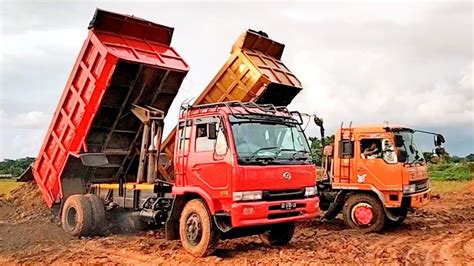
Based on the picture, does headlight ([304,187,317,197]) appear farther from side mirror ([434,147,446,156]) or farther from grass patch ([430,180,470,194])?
grass patch ([430,180,470,194])

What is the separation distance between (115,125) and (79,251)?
8.73 ft

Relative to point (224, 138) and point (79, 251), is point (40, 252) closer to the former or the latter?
point (79, 251)

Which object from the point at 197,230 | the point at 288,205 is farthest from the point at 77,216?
the point at 288,205

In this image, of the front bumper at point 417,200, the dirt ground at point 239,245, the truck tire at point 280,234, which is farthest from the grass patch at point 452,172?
the truck tire at point 280,234

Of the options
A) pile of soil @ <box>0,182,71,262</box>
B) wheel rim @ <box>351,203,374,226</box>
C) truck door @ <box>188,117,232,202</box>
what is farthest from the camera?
wheel rim @ <box>351,203,374,226</box>

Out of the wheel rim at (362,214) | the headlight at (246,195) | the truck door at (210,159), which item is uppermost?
the truck door at (210,159)

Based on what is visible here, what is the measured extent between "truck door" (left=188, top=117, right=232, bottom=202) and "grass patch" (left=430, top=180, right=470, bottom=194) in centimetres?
1607

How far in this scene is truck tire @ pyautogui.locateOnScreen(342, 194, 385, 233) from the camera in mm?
11477

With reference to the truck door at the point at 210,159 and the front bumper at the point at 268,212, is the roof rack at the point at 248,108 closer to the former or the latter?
the truck door at the point at 210,159

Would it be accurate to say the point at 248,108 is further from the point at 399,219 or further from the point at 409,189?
the point at 399,219

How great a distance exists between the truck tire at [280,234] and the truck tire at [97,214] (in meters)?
3.20

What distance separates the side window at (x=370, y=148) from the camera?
11609 millimetres

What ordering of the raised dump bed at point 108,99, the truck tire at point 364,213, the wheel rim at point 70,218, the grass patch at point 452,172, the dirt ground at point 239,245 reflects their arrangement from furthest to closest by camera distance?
the grass patch at point 452,172, the truck tire at point 364,213, the wheel rim at point 70,218, the raised dump bed at point 108,99, the dirt ground at point 239,245

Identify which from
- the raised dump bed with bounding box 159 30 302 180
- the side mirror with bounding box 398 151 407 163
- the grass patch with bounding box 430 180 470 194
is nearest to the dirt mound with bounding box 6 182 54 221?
the raised dump bed with bounding box 159 30 302 180
